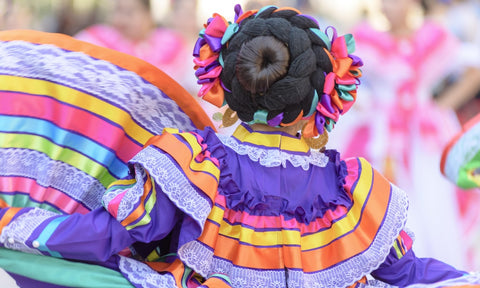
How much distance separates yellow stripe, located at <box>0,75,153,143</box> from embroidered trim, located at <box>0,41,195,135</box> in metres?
0.01

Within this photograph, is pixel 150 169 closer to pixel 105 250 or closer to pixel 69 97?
pixel 105 250

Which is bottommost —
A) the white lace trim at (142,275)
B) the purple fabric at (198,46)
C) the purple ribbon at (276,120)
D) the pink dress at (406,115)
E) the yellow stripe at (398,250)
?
the pink dress at (406,115)

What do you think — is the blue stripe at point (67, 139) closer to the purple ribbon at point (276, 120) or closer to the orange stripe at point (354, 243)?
the purple ribbon at point (276, 120)

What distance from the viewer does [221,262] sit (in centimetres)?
178

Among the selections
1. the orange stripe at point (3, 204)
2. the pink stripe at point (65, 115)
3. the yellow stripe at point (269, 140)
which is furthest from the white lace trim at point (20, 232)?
the yellow stripe at point (269, 140)

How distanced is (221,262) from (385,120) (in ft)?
10.3

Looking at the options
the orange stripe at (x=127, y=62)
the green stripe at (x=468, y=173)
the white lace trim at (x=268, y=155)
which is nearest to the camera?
the white lace trim at (x=268, y=155)

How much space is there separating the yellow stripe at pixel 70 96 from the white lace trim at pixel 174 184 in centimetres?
28

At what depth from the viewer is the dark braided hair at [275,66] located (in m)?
1.77

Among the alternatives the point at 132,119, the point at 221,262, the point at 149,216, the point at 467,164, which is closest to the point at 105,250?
the point at 149,216

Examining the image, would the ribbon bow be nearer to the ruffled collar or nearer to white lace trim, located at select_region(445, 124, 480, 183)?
the ruffled collar

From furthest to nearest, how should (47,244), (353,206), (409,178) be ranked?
(409,178), (353,206), (47,244)

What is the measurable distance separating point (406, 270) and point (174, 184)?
0.66 meters

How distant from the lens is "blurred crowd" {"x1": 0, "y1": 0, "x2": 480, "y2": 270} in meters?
4.46
